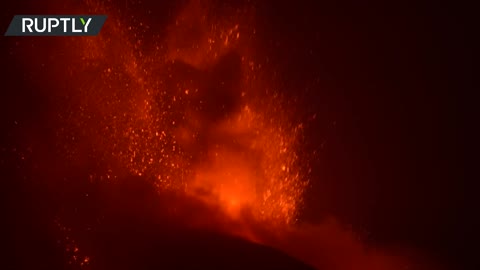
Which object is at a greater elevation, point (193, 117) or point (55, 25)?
point (55, 25)

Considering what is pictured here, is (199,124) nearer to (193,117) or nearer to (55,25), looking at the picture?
(193,117)

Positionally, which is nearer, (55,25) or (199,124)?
(55,25)

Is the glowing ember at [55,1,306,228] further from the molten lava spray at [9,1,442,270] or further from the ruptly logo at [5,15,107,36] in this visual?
the ruptly logo at [5,15,107,36]

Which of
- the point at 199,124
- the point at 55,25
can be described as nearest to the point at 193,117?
the point at 199,124

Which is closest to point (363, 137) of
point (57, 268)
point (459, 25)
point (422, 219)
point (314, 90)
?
point (314, 90)

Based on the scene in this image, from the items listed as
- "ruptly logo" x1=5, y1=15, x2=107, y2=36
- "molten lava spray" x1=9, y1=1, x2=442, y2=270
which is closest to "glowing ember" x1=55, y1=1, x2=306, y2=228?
"molten lava spray" x1=9, y1=1, x2=442, y2=270
